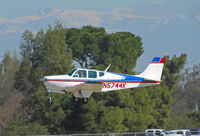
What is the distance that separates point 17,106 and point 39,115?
8553mm

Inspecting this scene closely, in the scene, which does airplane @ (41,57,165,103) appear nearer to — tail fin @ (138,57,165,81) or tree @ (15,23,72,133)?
tail fin @ (138,57,165,81)

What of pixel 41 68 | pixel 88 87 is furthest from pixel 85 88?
pixel 41 68

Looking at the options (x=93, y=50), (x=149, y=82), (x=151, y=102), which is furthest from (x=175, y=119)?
(x=149, y=82)

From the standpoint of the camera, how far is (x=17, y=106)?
47.2m

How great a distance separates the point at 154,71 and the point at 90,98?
8.08 metres

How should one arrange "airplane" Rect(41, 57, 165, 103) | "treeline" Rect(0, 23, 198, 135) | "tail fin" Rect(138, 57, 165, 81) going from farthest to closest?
"treeline" Rect(0, 23, 198, 135) → "tail fin" Rect(138, 57, 165, 81) → "airplane" Rect(41, 57, 165, 103)

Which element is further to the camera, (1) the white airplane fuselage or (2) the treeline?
(2) the treeline

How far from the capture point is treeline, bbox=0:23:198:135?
3759 centimetres

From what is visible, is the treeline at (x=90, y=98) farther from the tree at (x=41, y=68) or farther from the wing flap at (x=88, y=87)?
the wing flap at (x=88, y=87)

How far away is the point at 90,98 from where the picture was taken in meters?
37.3

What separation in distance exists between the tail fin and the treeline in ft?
24.2

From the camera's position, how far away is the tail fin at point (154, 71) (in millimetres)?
31109

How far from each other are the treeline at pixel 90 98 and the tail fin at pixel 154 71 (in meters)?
7.37

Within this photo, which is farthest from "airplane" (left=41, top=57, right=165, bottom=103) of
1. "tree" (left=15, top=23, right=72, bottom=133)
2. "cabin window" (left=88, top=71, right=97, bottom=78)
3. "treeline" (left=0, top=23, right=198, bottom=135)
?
"tree" (left=15, top=23, right=72, bottom=133)
